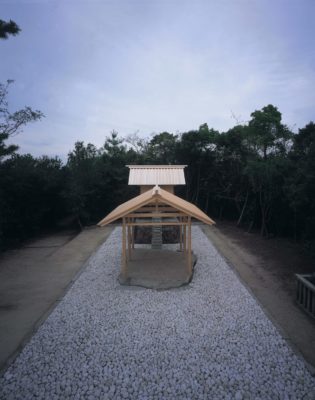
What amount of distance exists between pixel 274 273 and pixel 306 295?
8.10 feet

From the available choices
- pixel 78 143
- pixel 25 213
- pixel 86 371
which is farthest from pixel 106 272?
pixel 78 143

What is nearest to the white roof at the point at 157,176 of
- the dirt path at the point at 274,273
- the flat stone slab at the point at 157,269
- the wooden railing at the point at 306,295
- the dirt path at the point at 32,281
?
the dirt path at the point at 274,273

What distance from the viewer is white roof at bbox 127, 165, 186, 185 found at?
568 inches

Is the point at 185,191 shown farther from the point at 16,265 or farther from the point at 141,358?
the point at 141,358

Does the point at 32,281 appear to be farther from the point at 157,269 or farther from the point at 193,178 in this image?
the point at 193,178

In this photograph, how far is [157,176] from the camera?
14.7 meters

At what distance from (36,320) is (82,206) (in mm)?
11297

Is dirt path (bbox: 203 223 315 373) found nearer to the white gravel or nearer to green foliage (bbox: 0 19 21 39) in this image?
the white gravel

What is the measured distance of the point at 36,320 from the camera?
18.7 feet

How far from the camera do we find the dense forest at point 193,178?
12820mm

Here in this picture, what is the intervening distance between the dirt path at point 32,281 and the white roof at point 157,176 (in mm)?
3778

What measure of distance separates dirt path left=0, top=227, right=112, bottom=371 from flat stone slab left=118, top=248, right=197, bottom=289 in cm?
Answer: 200

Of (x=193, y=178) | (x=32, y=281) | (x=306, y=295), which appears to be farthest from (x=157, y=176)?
(x=306, y=295)

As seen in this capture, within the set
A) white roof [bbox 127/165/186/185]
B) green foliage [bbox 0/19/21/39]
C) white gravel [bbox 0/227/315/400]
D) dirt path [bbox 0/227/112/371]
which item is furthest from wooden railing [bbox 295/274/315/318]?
green foliage [bbox 0/19/21/39]
